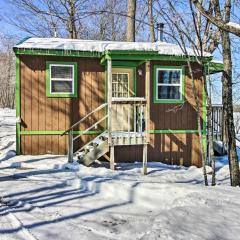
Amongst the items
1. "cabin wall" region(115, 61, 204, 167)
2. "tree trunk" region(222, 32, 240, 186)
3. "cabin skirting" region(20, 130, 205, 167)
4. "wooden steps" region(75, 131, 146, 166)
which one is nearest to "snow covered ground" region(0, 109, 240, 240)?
"wooden steps" region(75, 131, 146, 166)

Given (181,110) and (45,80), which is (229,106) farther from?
(45,80)

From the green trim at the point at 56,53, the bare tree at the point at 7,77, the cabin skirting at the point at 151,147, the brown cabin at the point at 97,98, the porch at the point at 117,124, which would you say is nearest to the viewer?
the porch at the point at 117,124

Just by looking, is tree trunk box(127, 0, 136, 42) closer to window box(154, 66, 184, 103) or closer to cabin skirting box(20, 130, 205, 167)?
window box(154, 66, 184, 103)

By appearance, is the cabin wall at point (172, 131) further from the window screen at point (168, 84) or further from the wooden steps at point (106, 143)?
the wooden steps at point (106, 143)

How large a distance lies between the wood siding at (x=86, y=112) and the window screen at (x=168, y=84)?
241 millimetres

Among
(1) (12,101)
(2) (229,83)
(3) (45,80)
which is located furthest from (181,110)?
(1) (12,101)

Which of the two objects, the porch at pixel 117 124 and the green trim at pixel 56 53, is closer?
the porch at pixel 117 124

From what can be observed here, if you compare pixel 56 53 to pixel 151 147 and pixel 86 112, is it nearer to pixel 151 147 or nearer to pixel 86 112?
pixel 86 112

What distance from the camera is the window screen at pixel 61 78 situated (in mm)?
12375

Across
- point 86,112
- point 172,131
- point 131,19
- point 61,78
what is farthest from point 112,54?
point 131,19

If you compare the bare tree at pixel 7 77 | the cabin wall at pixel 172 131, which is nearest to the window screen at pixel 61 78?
the cabin wall at pixel 172 131

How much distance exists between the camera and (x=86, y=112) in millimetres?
12617

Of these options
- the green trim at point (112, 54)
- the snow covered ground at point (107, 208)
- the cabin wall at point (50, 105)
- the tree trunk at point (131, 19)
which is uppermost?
the tree trunk at point (131, 19)

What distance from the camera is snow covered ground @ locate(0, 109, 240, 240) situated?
15.7 ft
